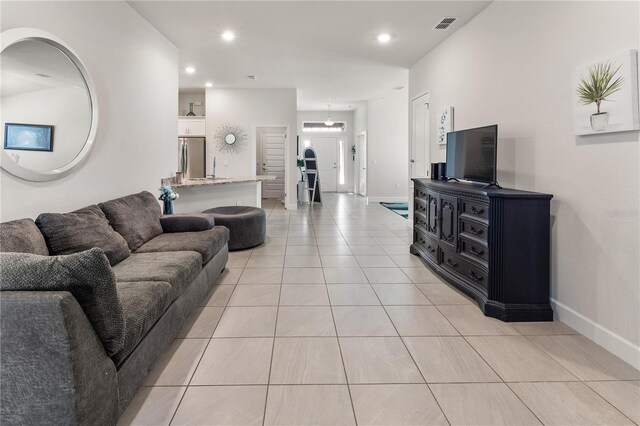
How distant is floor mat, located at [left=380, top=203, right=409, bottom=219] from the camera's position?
8.49 metres

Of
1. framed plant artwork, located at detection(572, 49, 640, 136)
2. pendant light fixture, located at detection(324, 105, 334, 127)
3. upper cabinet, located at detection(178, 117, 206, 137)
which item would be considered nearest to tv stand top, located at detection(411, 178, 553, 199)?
framed plant artwork, located at detection(572, 49, 640, 136)

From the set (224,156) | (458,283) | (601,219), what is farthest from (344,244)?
(224,156)

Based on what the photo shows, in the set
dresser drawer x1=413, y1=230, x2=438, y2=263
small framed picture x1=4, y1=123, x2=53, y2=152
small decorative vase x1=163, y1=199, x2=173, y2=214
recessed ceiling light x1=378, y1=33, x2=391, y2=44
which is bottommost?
dresser drawer x1=413, y1=230, x2=438, y2=263

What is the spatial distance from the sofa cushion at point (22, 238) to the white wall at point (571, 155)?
3421 millimetres

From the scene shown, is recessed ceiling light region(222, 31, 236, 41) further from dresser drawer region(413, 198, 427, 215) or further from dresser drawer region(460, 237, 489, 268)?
dresser drawer region(460, 237, 489, 268)

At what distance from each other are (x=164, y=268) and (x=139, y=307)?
2.04 ft

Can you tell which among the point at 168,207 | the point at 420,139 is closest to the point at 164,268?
the point at 168,207

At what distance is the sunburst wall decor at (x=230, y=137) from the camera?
881 centimetres

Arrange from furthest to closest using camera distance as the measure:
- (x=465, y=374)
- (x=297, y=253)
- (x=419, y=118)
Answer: (x=419, y=118)
(x=297, y=253)
(x=465, y=374)

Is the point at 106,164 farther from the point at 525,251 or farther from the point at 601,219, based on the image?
the point at 601,219

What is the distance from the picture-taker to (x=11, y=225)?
2096mm

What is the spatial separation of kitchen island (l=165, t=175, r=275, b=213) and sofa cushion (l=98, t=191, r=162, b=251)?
1.05m

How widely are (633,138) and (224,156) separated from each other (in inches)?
309

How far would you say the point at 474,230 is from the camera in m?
3.18
